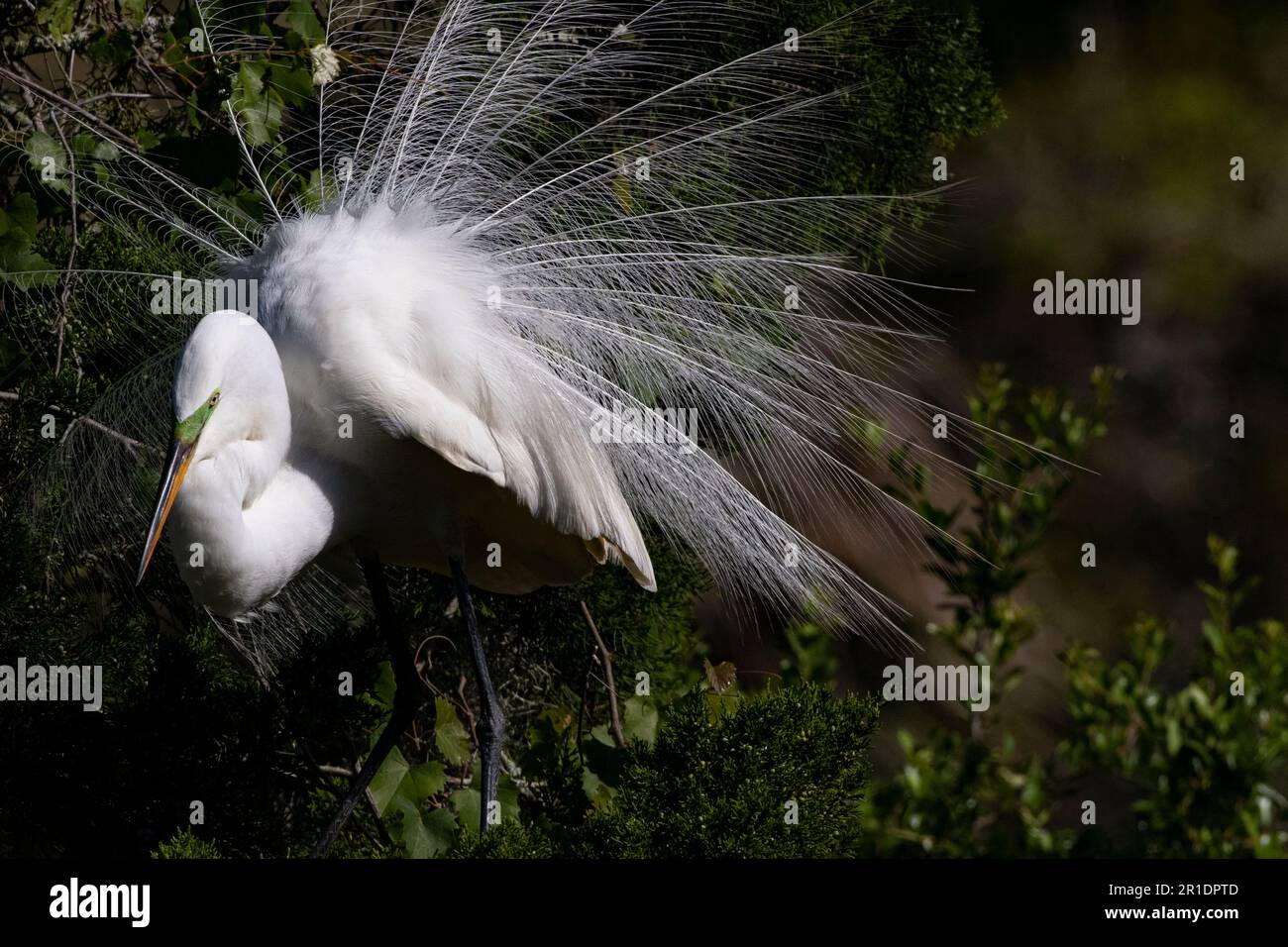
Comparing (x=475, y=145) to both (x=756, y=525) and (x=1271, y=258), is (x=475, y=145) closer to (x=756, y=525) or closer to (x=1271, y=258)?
(x=756, y=525)

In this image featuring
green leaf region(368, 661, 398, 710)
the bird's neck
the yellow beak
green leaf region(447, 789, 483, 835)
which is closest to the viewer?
the yellow beak

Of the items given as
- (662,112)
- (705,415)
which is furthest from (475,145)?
(705,415)

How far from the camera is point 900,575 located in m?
4.74

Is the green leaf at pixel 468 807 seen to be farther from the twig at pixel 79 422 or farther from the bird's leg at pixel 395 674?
the twig at pixel 79 422

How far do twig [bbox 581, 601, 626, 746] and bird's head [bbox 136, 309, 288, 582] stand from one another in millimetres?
831

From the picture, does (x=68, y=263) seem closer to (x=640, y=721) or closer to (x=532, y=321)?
(x=532, y=321)

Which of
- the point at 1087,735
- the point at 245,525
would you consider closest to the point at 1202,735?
the point at 1087,735

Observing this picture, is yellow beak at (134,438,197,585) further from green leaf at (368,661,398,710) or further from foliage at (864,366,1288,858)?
foliage at (864,366,1288,858)

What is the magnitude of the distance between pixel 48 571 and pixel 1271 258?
13.5 ft

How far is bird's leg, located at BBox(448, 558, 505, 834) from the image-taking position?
2184 mm

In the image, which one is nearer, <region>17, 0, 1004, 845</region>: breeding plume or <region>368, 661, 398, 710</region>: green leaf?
<region>17, 0, 1004, 845</region>: breeding plume

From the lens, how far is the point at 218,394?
177 cm

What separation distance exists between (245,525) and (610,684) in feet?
2.72

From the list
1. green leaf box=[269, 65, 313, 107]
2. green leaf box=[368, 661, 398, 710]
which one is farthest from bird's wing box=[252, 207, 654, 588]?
green leaf box=[368, 661, 398, 710]
